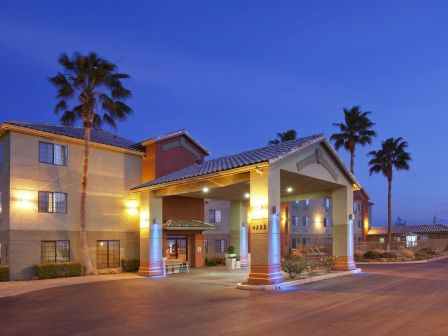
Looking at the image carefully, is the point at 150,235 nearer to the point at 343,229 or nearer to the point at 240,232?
the point at 240,232

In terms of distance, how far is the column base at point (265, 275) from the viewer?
1775 centimetres

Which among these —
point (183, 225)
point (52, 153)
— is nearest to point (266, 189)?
point (183, 225)

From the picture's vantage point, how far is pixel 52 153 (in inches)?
952

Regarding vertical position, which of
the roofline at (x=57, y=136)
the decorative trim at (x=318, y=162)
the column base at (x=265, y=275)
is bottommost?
the column base at (x=265, y=275)

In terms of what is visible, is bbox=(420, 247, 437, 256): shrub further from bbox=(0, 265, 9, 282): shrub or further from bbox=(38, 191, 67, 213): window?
bbox=(0, 265, 9, 282): shrub

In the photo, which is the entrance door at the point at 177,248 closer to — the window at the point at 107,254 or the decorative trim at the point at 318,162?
the window at the point at 107,254

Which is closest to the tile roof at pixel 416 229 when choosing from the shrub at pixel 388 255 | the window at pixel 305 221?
the window at pixel 305 221

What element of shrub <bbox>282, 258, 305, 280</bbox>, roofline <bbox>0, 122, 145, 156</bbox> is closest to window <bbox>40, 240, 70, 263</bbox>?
roofline <bbox>0, 122, 145, 156</bbox>

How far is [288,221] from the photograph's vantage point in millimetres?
47875

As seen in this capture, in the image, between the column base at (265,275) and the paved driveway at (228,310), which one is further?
the column base at (265,275)

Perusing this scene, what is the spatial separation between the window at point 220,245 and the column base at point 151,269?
1164cm

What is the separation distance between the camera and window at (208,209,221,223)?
35.7 m

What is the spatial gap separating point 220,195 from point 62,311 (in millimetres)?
16485

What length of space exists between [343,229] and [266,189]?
8.85 m
